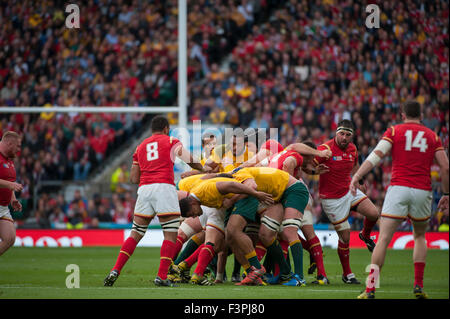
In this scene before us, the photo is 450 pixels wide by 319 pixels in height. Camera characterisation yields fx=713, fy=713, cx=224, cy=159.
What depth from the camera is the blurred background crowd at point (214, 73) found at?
1925 centimetres

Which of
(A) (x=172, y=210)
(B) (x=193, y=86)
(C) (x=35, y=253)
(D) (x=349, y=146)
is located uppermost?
(B) (x=193, y=86)

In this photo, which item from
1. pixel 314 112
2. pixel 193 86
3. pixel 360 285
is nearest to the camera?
pixel 360 285

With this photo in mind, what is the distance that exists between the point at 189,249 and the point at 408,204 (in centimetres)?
363

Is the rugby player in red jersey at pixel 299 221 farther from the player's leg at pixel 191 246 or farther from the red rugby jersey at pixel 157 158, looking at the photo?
the red rugby jersey at pixel 157 158

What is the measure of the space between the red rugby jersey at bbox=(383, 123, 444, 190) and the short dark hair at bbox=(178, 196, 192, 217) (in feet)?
8.55

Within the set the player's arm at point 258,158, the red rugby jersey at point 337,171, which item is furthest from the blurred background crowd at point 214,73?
the red rugby jersey at point 337,171

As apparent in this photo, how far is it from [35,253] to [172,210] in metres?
7.94

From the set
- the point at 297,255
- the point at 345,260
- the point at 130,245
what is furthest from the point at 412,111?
the point at 130,245

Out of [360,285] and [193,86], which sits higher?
[193,86]

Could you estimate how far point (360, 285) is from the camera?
9.58 m

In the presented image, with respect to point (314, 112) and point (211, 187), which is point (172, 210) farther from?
point (314, 112)

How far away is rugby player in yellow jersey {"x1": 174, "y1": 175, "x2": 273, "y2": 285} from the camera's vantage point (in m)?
8.77

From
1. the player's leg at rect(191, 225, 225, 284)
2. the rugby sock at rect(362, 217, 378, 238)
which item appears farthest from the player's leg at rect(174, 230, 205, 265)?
the rugby sock at rect(362, 217, 378, 238)
